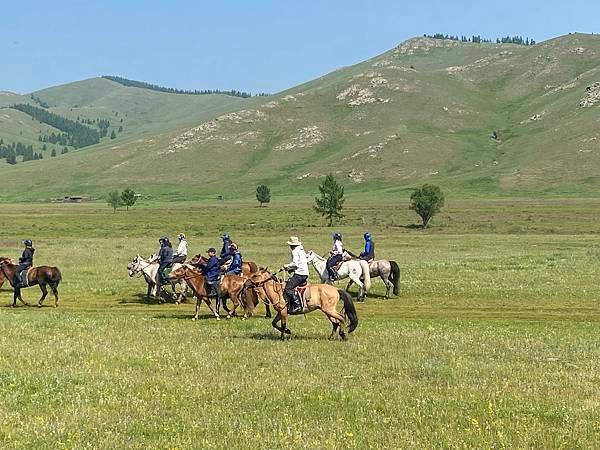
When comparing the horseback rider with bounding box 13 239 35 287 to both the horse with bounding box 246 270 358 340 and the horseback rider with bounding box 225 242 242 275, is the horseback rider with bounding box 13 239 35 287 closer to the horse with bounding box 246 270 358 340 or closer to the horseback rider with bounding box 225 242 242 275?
the horseback rider with bounding box 225 242 242 275

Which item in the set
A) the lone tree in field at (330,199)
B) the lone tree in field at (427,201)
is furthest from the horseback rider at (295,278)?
the lone tree in field at (330,199)

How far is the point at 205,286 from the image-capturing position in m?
27.0

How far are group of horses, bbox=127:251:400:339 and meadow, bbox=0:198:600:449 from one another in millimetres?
781

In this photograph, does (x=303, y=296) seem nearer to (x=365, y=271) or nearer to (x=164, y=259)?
(x=365, y=271)

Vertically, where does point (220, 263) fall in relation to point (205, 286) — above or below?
above

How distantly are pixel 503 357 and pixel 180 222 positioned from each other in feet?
306

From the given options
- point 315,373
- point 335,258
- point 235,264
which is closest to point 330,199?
point 335,258

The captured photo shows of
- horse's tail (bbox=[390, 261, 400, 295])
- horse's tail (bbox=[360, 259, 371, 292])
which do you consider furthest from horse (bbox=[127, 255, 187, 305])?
horse's tail (bbox=[390, 261, 400, 295])

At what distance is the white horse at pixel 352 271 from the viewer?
3222cm

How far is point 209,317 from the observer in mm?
26844

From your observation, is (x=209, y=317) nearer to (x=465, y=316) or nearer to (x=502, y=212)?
(x=465, y=316)

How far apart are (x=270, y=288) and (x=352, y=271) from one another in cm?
963

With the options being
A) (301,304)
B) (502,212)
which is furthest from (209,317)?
(502,212)

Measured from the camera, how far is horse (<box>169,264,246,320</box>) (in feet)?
87.0
